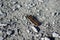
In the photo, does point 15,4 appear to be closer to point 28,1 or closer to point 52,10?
point 28,1

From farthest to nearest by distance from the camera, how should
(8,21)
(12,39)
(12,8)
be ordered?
(12,8)
(8,21)
(12,39)

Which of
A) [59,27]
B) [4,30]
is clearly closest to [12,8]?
[4,30]

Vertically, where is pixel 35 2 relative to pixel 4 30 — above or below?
above

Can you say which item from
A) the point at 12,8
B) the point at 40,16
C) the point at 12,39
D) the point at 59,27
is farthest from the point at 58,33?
the point at 12,8

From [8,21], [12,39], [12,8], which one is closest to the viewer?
[12,39]

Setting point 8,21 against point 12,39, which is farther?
point 8,21

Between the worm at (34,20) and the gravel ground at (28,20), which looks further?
the worm at (34,20)

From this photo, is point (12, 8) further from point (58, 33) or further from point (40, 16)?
point (58, 33)

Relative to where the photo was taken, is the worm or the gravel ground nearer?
the gravel ground
